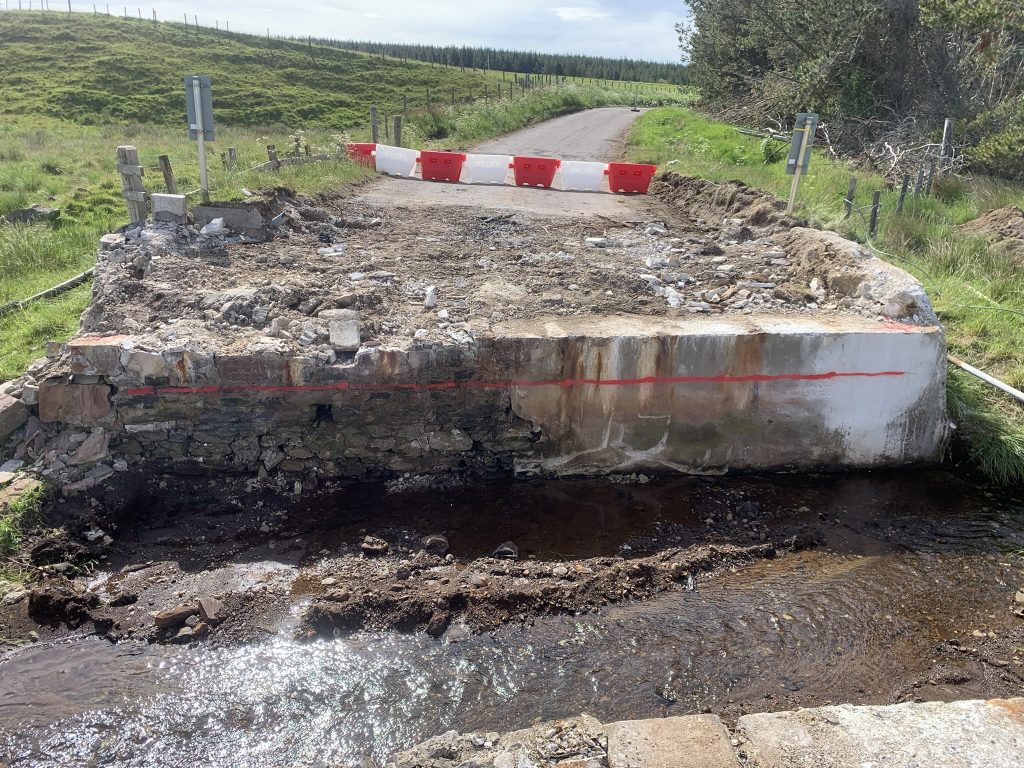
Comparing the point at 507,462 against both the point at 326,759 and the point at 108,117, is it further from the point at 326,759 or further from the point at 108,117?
the point at 108,117

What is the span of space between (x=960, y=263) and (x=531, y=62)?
239ft

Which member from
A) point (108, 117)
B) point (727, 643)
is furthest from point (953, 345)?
point (108, 117)

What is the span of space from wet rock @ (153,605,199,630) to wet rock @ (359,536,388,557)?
129 centimetres

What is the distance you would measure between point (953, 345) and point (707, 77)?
A: 22151mm

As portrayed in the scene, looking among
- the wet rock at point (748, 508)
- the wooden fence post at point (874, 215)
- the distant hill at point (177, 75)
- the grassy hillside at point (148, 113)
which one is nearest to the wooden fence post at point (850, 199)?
the wooden fence post at point (874, 215)

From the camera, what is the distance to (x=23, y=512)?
17.3 feet

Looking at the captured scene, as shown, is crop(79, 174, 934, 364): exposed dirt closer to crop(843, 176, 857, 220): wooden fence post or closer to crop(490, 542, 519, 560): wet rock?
crop(843, 176, 857, 220): wooden fence post

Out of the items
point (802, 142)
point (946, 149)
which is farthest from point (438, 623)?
point (946, 149)

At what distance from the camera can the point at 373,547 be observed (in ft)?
17.5

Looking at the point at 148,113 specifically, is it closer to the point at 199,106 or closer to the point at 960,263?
the point at 199,106

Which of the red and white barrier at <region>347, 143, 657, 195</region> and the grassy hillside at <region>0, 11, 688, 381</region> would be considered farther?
the red and white barrier at <region>347, 143, 657, 195</region>

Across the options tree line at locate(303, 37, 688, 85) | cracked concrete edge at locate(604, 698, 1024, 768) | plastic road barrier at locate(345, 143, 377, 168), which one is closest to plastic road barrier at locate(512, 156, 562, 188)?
plastic road barrier at locate(345, 143, 377, 168)

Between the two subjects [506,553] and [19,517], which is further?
[506,553]

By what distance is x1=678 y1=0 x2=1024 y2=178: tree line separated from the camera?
11.6 m
